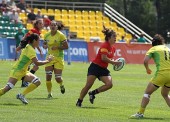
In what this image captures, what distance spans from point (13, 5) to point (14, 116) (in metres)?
32.8

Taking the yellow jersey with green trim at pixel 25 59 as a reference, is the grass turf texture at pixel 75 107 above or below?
below

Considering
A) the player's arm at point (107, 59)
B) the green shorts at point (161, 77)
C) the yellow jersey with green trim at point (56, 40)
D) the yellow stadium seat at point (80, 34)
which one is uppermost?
the yellow jersey with green trim at point (56, 40)

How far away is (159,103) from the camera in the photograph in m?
19.3

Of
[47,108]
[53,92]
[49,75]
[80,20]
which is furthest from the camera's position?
[80,20]

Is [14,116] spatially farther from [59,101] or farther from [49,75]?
[49,75]

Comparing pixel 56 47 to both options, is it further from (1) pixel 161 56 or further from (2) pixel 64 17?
(2) pixel 64 17

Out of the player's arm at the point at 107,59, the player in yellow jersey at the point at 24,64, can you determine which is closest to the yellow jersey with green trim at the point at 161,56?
the player's arm at the point at 107,59

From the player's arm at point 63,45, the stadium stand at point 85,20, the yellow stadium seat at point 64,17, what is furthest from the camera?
the yellow stadium seat at point 64,17

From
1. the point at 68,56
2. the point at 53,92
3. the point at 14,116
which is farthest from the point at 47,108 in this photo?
the point at 68,56

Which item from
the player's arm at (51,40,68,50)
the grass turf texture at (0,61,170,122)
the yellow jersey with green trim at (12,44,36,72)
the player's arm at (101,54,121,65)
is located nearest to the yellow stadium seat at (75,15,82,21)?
the grass turf texture at (0,61,170,122)

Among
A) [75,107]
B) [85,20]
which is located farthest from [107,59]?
[85,20]

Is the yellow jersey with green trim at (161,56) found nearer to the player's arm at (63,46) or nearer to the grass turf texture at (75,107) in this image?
the grass turf texture at (75,107)

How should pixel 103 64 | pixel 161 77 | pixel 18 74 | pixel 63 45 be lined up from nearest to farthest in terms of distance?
pixel 161 77 → pixel 18 74 → pixel 103 64 → pixel 63 45

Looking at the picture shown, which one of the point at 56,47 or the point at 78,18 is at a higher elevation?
the point at 56,47
